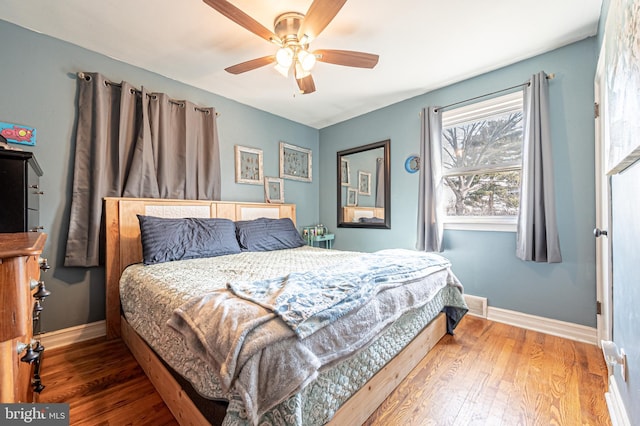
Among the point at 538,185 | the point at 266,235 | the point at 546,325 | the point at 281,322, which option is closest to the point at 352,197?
the point at 266,235

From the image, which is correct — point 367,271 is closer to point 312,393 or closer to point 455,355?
point 312,393

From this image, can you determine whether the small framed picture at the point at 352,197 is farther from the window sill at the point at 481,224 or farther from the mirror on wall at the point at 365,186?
the window sill at the point at 481,224

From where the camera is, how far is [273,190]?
3.49 m

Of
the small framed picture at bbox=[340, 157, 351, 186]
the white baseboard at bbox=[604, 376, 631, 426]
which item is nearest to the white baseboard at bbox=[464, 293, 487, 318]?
the white baseboard at bbox=[604, 376, 631, 426]

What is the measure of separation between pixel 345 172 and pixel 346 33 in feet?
6.34

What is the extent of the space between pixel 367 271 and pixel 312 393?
0.72m

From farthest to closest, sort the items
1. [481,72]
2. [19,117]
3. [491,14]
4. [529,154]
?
[481,72]
[529,154]
[19,117]
[491,14]

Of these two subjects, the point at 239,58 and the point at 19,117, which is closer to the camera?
the point at 19,117

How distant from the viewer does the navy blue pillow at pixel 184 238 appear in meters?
2.01

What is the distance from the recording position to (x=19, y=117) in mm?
1893

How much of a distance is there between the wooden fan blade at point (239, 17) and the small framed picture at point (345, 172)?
84.0 inches

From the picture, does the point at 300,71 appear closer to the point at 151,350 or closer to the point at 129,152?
the point at 129,152

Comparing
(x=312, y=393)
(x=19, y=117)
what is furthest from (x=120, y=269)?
(x=312, y=393)

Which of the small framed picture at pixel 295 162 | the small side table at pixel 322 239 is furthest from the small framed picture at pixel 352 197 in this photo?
the small framed picture at pixel 295 162
